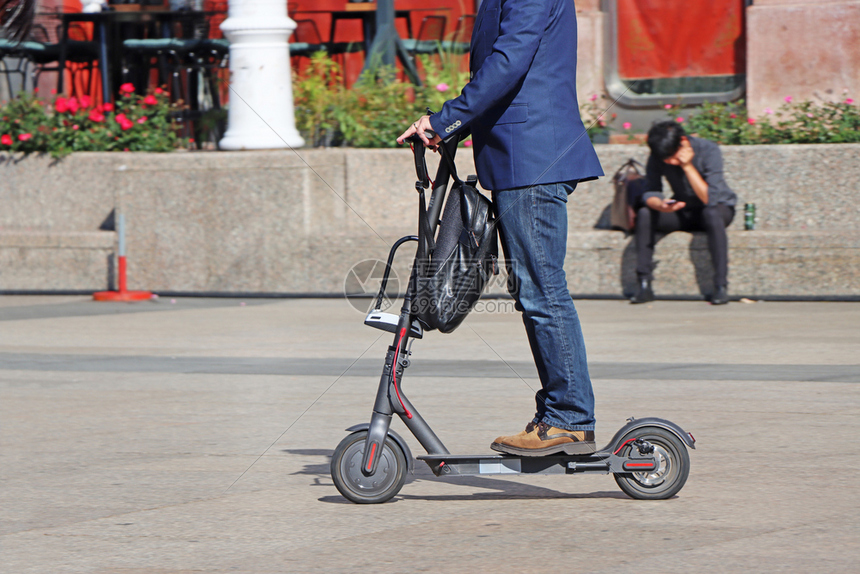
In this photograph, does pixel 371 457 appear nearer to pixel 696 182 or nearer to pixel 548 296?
pixel 548 296

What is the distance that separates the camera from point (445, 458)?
429 centimetres

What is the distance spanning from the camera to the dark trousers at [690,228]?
9812 mm

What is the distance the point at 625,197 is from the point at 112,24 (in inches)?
244

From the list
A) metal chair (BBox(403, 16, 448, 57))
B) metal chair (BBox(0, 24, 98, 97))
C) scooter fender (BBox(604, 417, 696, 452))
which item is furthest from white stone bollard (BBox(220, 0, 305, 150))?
scooter fender (BBox(604, 417, 696, 452))

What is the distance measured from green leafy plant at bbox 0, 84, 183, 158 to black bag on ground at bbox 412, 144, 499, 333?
27.2 feet

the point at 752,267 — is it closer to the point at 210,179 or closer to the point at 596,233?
the point at 596,233

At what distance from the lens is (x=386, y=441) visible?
432 cm

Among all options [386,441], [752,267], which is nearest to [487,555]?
[386,441]

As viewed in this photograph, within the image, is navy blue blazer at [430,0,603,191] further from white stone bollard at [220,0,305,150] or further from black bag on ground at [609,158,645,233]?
white stone bollard at [220,0,305,150]

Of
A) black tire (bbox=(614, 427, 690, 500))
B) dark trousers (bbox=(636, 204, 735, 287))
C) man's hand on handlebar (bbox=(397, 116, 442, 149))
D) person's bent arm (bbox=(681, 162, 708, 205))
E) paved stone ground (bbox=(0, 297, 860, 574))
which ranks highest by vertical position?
man's hand on handlebar (bbox=(397, 116, 442, 149))

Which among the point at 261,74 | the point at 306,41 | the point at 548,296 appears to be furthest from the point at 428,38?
the point at 548,296

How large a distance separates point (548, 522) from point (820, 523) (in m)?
0.84

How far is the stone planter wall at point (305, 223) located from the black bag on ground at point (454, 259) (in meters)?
6.18

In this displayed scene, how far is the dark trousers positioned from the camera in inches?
386
